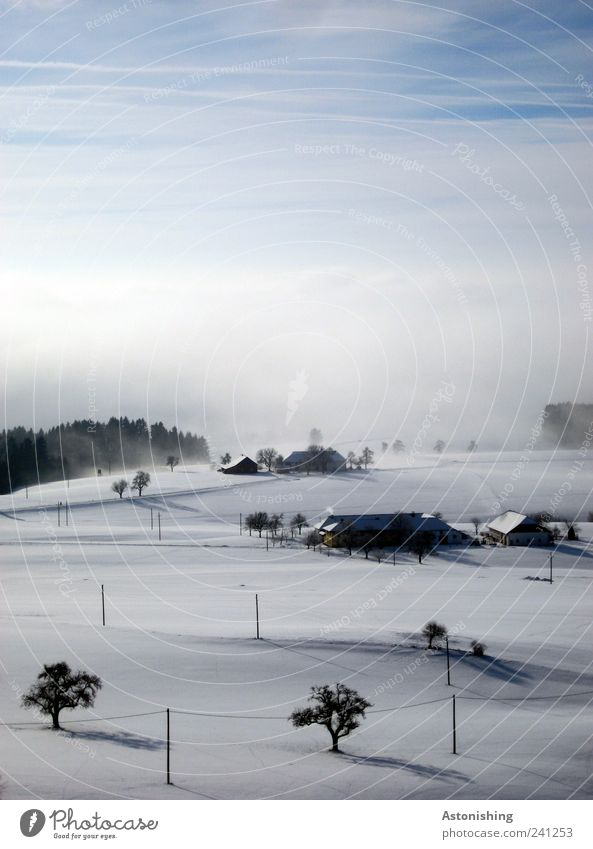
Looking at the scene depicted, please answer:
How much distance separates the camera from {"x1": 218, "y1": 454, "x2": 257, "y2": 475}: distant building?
106 m

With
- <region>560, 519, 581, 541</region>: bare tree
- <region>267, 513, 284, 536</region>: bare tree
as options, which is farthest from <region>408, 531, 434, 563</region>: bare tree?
<region>267, 513, 284, 536</region>: bare tree

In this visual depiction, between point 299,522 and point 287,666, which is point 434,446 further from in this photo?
point 287,666

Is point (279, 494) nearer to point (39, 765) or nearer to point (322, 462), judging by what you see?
point (322, 462)

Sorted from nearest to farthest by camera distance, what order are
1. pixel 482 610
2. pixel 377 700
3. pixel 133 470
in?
pixel 377 700 → pixel 482 610 → pixel 133 470

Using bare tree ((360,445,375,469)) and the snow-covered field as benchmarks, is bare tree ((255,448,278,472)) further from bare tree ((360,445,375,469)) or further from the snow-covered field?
the snow-covered field

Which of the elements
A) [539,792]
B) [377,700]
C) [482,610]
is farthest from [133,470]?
[539,792]

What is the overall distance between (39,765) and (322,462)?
82391 mm

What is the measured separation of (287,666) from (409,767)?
965 centimetres

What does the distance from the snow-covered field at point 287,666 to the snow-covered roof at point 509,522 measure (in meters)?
3.10

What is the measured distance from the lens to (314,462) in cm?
10575

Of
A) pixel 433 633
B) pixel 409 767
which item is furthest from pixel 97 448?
pixel 409 767

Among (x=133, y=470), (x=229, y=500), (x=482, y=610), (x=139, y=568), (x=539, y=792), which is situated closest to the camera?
(x=539, y=792)

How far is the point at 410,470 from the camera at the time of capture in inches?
4087

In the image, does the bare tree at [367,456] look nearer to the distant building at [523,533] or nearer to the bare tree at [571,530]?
the bare tree at [571,530]
